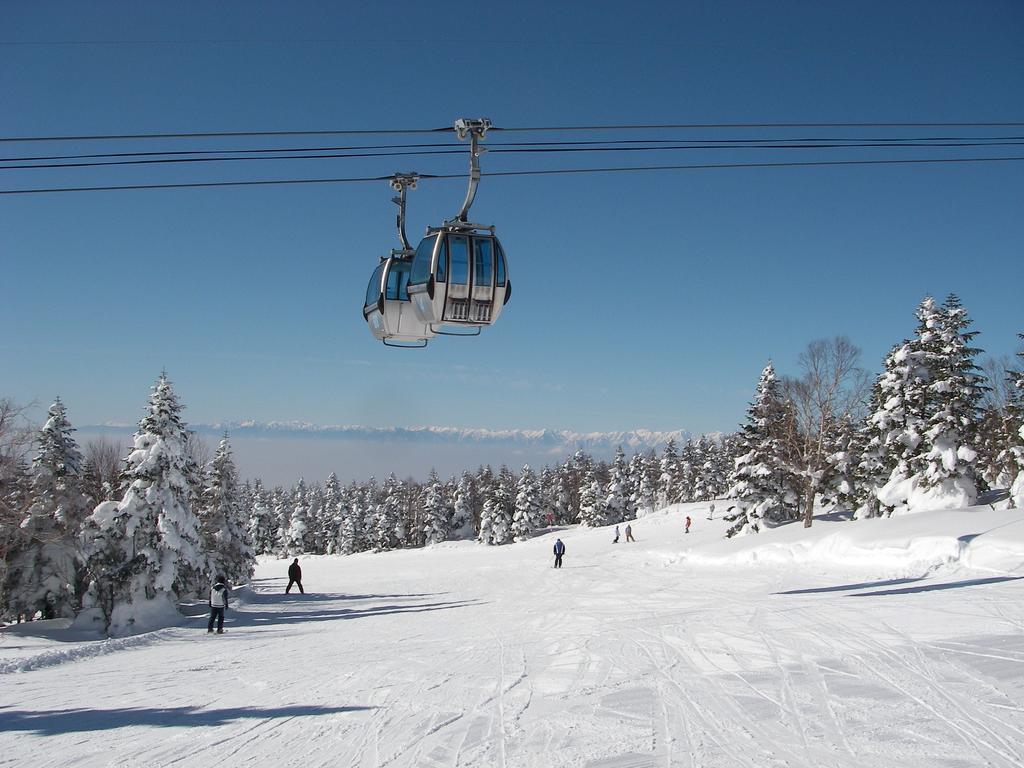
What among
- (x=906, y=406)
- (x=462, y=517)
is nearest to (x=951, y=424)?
→ (x=906, y=406)

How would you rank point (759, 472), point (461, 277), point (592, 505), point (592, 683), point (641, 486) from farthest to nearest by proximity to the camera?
point (641, 486), point (592, 505), point (759, 472), point (592, 683), point (461, 277)

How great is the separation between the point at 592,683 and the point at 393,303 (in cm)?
574

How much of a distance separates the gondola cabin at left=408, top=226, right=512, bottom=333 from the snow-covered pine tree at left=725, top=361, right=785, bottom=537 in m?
33.4

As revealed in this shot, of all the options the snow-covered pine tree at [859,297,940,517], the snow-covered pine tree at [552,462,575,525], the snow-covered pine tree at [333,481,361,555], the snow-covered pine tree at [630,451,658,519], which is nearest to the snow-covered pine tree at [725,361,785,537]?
the snow-covered pine tree at [859,297,940,517]

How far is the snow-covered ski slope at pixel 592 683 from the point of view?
6559mm

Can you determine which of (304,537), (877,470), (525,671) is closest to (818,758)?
(525,671)

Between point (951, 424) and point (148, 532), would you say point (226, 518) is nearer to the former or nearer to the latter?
point (148, 532)

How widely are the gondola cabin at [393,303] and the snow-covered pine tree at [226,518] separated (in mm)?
28589

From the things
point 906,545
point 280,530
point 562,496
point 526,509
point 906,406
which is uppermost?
point 906,406

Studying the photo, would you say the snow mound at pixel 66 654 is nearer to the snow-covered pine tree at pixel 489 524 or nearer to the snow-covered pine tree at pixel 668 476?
the snow-covered pine tree at pixel 489 524

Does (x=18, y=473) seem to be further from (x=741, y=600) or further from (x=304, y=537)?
(x=304, y=537)

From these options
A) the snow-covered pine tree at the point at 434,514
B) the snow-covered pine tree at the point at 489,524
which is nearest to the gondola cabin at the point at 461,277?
the snow-covered pine tree at the point at 489,524

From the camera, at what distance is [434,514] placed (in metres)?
85.4

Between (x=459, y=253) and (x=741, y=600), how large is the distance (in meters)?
13.1
